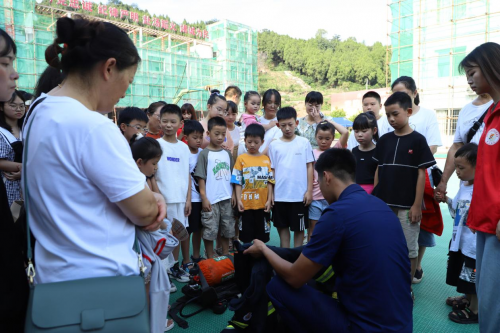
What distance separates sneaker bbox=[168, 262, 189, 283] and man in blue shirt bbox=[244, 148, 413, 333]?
1567 mm

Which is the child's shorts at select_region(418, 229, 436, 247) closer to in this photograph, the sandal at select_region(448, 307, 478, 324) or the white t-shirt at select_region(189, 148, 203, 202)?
the sandal at select_region(448, 307, 478, 324)

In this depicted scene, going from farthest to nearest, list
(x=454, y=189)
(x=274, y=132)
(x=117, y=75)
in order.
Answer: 1. (x=454, y=189)
2. (x=274, y=132)
3. (x=117, y=75)

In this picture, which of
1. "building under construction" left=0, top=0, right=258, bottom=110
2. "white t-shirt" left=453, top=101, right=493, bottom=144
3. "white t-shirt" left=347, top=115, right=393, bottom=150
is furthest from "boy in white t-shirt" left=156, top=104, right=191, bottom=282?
"building under construction" left=0, top=0, right=258, bottom=110

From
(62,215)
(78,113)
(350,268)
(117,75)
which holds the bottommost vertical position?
(350,268)

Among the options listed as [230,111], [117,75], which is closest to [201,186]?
[230,111]

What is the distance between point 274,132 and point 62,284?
354 cm

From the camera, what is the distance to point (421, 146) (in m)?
2.91

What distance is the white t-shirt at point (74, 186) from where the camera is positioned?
1.00 m

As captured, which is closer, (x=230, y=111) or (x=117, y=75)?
(x=117, y=75)

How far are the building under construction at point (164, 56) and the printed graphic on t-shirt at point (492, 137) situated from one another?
21.2 m

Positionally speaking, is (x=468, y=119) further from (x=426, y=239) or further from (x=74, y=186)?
(x=74, y=186)

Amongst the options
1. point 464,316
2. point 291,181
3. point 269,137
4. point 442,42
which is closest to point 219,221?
point 291,181

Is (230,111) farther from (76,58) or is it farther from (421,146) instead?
(76,58)

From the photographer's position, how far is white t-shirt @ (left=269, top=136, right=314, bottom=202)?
3.70 m
